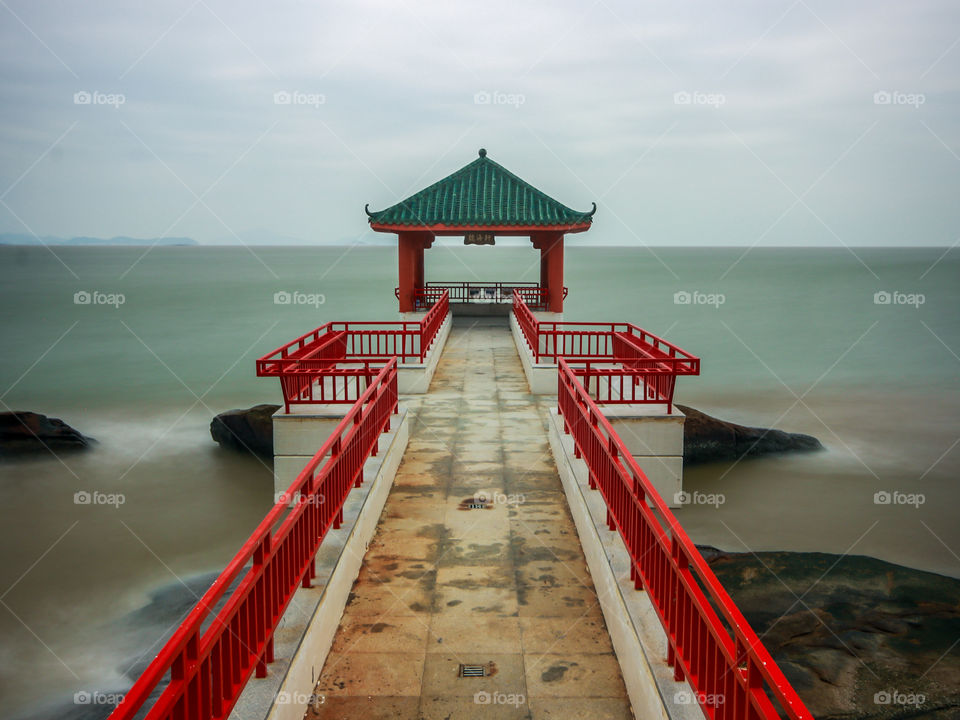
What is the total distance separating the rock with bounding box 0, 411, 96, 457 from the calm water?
0.77 meters

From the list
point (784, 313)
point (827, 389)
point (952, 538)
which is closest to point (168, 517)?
point (952, 538)

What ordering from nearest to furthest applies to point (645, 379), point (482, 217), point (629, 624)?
1. point (629, 624)
2. point (645, 379)
3. point (482, 217)

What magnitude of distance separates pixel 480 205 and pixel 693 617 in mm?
19176

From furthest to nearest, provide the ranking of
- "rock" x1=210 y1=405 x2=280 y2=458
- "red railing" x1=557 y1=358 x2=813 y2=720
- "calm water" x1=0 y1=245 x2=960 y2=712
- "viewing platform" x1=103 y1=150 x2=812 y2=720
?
"rock" x1=210 y1=405 x2=280 y2=458 < "calm water" x1=0 y1=245 x2=960 y2=712 < "viewing platform" x1=103 y1=150 x2=812 y2=720 < "red railing" x1=557 y1=358 x2=813 y2=720

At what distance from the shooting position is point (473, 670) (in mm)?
4641

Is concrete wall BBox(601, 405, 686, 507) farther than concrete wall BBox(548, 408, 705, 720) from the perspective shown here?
Yes

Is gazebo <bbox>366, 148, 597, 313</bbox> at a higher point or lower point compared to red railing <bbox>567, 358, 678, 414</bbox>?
higher

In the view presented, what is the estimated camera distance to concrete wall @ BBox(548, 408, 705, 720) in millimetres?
3746

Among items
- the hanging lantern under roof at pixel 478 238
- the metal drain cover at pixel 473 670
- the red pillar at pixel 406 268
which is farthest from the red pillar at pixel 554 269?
the metal drain cover at pixel 473 670

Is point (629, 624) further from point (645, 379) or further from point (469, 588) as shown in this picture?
point (645, 379)

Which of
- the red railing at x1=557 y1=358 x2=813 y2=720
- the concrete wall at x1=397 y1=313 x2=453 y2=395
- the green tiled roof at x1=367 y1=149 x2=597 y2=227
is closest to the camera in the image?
the red railing at x1=557 y1=358 x2=813 y2=720

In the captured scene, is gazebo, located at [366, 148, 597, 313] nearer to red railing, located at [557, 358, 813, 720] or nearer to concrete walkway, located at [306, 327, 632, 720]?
concrete walkway, located at [306, 327, 632, 720]

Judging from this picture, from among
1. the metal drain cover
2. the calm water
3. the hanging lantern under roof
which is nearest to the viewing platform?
the metal drain cover

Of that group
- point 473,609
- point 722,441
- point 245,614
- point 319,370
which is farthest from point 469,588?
point 722,441
